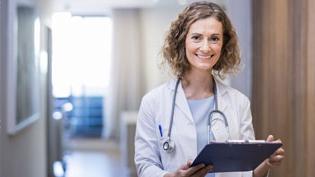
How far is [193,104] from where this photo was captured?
1618 millimetres

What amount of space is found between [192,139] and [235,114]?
0.58 feet

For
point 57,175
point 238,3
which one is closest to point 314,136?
point 238,3

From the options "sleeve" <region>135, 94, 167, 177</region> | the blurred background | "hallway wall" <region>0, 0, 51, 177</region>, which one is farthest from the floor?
"sleeve" <region>135, 94, 167, 177</region>

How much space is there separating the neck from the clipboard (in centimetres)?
28

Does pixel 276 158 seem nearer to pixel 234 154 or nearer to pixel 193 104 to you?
pixel 234 154

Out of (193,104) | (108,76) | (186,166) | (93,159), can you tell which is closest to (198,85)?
(193,104)

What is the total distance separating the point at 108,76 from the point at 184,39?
25.0ft

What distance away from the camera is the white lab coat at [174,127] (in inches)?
61.1

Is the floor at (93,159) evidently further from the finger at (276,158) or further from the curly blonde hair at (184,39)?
the finger at (276,158)

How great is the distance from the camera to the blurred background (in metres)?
2.26

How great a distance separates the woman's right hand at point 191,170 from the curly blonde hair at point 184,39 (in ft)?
1.23

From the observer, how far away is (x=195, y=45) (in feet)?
5.12

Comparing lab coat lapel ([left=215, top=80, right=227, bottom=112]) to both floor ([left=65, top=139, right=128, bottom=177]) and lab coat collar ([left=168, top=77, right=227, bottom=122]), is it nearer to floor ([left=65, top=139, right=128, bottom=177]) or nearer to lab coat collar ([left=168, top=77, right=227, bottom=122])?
lab coat collar ([left=168, top=77, right=227, bottom=122])

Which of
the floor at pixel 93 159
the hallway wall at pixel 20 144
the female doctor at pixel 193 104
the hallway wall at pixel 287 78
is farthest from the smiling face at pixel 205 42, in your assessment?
the floor at pixel 93 159
